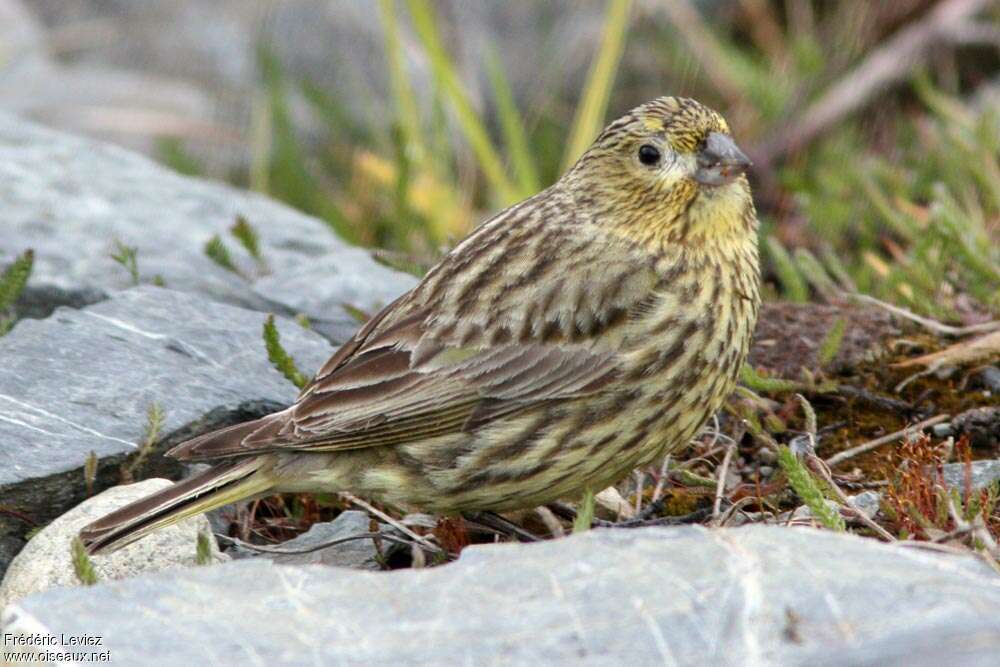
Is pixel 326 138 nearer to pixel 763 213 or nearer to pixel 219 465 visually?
pixel 763 213

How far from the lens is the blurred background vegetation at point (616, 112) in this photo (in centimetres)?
643

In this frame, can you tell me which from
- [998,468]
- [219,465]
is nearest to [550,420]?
[219,465]

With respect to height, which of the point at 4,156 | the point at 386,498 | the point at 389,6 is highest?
the point at 389,6

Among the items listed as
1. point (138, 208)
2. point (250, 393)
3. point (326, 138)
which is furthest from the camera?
point (326, 138)

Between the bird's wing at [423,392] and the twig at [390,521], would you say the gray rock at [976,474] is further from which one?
the twig at [390,521]

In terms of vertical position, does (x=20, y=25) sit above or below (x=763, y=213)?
above

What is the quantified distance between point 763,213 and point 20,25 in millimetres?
4669

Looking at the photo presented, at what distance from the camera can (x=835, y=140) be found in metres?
7.88

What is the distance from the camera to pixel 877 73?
8.16 metres

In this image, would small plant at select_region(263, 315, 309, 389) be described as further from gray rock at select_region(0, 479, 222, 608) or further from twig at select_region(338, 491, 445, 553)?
gray rock at select_region(0, 479, 222, 608)

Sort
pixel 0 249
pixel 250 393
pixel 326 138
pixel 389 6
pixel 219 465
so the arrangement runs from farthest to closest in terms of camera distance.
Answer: pixel 326 138
pixel 389 6
pixel 0 249
pixel 250 393
pixel 219 465

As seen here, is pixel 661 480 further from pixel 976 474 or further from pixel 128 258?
pixel 128 258

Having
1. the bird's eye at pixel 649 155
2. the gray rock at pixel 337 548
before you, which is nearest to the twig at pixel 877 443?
the bird's eye at pixel 649 155

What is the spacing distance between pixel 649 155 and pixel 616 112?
187 inches
